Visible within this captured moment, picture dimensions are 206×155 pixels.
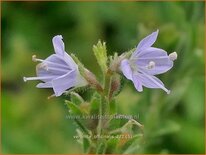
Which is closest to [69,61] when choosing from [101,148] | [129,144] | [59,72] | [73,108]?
[59,72]

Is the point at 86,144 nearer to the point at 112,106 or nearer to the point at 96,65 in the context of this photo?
the point at 112,106

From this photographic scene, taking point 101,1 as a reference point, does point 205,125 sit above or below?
below

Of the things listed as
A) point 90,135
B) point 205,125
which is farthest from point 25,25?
point 90,135

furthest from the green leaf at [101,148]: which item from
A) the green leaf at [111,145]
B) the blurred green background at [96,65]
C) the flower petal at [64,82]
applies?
the blurred green background at [96,65]

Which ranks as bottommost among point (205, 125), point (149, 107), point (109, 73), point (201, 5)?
point (205, 125)

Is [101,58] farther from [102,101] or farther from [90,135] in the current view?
[90,135]

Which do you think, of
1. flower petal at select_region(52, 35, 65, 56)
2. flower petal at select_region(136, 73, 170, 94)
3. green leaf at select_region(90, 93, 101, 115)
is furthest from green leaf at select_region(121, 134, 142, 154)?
flower petal at select_region(52, 35, 65, 56)

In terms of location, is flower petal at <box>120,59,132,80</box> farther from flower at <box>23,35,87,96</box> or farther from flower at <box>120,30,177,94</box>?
flower at <box>23,35,87,96</box>
